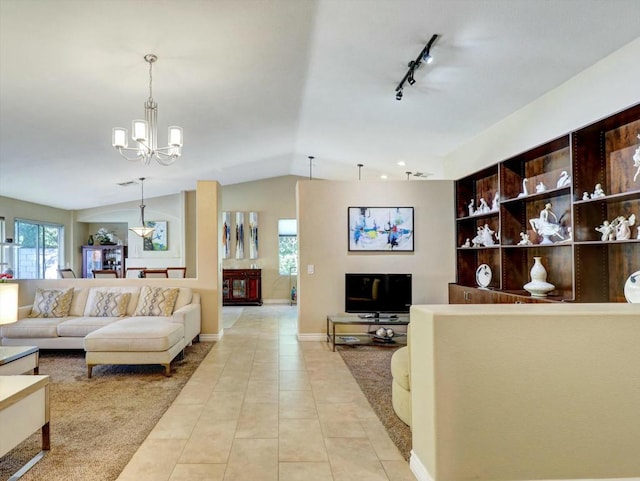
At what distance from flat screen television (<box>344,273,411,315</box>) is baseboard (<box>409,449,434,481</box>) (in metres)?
3.06

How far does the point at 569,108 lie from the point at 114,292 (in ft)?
18.6

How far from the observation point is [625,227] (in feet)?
10.1

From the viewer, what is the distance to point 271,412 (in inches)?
124

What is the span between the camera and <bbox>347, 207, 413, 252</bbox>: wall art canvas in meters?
5.75

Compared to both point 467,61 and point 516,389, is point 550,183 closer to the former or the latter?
point 467,61

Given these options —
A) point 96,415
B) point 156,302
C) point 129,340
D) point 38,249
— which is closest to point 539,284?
point 96,415

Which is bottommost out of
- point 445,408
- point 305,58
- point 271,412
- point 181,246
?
point 271,412

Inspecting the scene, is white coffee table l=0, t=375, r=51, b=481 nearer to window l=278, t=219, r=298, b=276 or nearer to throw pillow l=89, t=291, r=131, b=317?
throw pillow l=89, t=291, r=131, b=317

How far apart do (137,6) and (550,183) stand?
13.2 ft

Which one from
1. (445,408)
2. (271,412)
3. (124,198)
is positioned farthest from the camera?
(124,198)

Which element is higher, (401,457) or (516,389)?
(516,389)

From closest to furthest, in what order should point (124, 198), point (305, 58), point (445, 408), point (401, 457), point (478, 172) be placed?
1. point (445, 408)
2. point (401, 457)
3. point (305, 58)
4. point (478, 172)
5. point (124, 198)

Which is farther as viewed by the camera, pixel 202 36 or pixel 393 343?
pixel 393 343

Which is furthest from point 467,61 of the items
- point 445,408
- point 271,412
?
point 271,412
